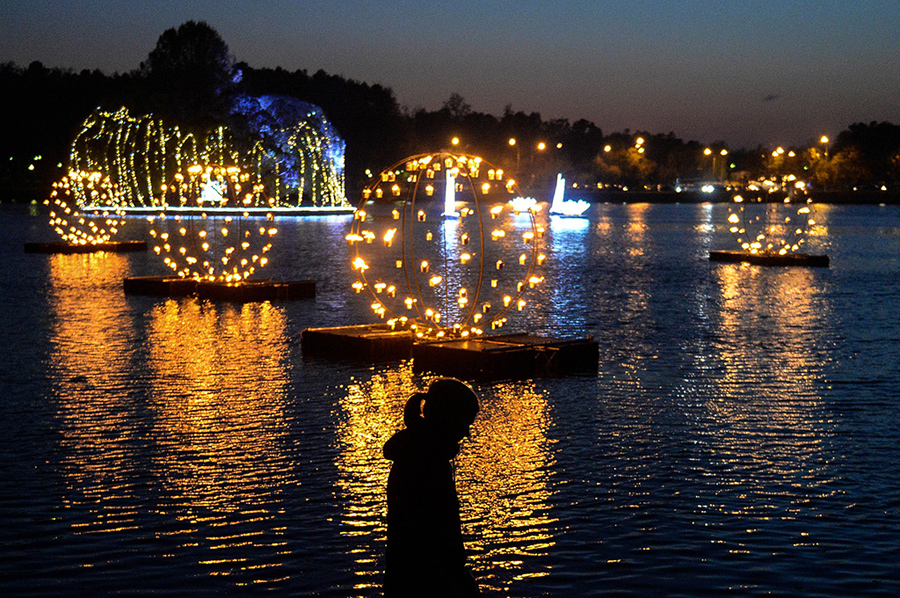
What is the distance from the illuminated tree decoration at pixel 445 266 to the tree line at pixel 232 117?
839 centimetres

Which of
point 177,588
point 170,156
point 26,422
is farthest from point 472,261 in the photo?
point 170,156

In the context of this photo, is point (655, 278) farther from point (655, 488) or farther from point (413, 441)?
point (413, 441)

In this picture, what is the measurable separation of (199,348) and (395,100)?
4723 inches

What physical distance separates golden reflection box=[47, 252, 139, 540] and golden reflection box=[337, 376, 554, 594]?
5.60 ft

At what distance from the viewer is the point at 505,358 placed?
47.2 feet

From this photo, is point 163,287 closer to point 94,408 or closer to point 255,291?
point 255,291

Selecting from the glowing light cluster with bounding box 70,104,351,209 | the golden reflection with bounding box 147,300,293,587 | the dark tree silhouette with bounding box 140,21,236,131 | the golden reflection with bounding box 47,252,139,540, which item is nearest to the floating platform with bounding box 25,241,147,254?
the golden reflection with bounding box 47,252,139,540

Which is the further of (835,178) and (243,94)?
(835,178)

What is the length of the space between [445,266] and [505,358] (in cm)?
322

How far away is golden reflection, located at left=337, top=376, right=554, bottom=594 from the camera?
7488mm

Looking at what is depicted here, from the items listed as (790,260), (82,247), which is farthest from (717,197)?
(82,247)

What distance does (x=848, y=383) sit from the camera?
552 inches

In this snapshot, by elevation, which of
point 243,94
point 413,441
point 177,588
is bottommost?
point 177,588

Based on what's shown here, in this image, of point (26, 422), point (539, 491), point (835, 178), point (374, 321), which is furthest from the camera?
point (835, 178)
